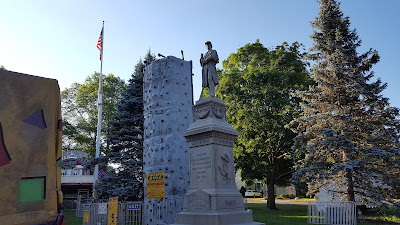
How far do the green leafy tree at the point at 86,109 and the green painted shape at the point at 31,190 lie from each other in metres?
38.8

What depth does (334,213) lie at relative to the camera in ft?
53.8

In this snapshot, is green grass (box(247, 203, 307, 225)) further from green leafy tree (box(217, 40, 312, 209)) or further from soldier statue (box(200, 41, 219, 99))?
soldier statue (box(200, 41, 219, 99))

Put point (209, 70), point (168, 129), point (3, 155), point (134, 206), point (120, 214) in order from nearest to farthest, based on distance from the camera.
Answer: point (3, 155) < point (209, 70) < point (168, 129) < point (134, 206) < point (120, 214)

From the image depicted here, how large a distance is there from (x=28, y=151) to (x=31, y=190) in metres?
0.25

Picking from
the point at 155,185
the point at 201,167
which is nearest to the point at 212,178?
the point at 201,167

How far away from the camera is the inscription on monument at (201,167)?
9.43 m

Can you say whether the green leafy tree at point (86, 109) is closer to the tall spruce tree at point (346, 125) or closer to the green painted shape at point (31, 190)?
the tall spruce tree at point (346, 125)

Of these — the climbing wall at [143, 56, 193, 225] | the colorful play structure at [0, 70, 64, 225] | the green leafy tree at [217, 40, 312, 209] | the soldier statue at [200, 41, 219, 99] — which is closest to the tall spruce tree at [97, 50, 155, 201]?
the climbing wall at [143, 56, 193, 225]

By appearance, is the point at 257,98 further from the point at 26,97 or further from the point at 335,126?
the point at 26,97

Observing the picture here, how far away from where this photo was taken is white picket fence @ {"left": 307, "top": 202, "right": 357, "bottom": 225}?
625 inches

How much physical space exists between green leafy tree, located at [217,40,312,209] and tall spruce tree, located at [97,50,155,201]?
880 cm

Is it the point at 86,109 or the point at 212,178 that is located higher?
the point at 86,109

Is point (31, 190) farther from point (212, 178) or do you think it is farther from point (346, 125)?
point (346, 125)

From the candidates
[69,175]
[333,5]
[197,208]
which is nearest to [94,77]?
[69,175]
